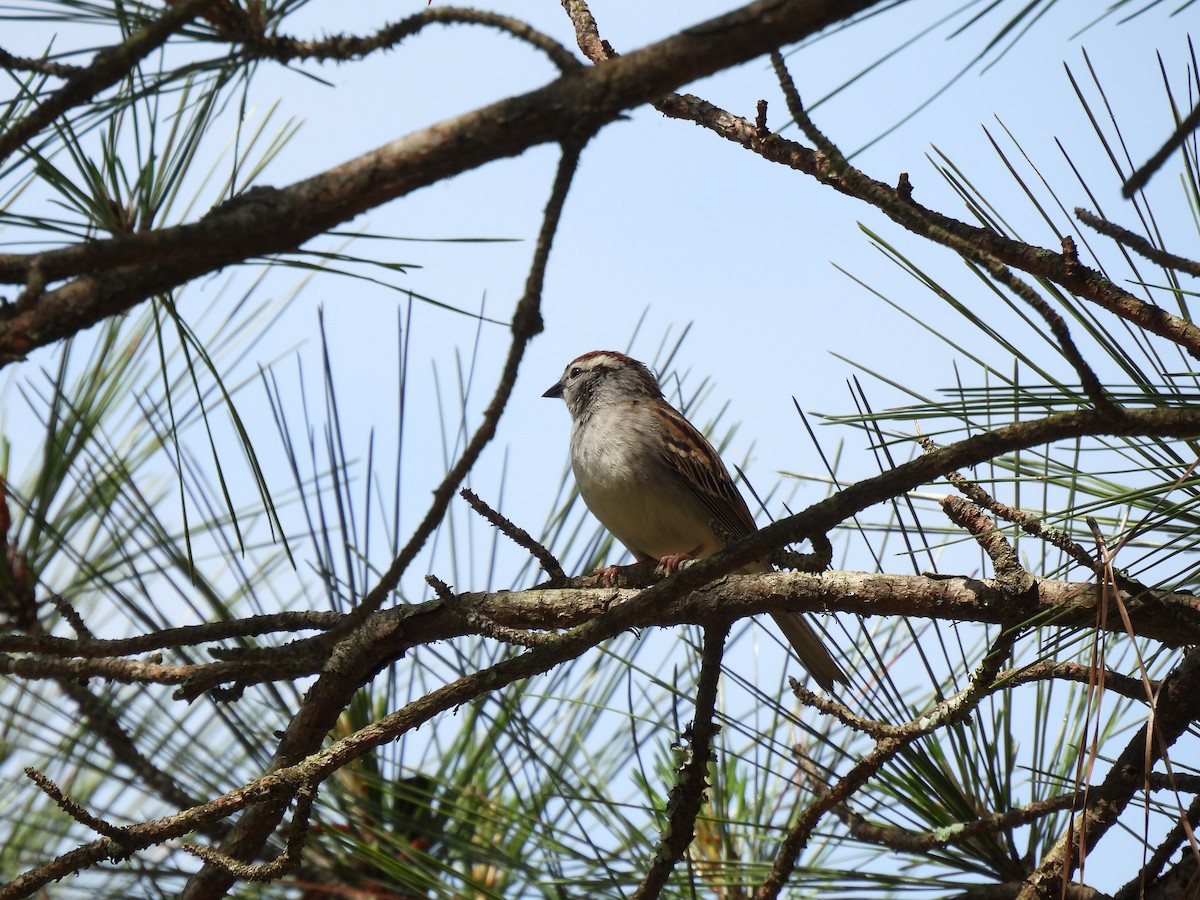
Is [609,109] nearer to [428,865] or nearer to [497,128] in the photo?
[497,128]

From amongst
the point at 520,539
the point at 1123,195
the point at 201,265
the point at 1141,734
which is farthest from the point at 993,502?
the point at 201,265

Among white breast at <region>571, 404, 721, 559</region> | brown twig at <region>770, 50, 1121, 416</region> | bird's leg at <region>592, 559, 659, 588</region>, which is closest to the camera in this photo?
brown twig at <region>770, 50, 1121, 416</region>

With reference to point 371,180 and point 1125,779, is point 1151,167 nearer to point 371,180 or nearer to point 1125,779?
point 371,180

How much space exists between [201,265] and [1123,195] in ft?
3.06

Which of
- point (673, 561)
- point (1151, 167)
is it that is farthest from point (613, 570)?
point (1151, 167)

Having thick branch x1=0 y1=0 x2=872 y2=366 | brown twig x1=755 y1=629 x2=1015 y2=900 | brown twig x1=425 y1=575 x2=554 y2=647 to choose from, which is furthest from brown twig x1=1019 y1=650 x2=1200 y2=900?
thick branch x1=0 y1=0 x2=872 y2=366

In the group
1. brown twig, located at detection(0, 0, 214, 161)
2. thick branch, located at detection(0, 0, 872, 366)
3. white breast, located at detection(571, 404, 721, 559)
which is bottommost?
thick branch, located at detection(0, 0, 872, 366)

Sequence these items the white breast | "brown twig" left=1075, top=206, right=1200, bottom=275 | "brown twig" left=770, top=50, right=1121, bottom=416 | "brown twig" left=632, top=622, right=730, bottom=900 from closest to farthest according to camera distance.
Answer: "brown twig" left=770, top=50, right=1121, bottom=416
"brown twig" left=1075, top=206, right=1200, bottom=275
"brown twig" left=632, top=622, right=730, bottom=900
the white breast

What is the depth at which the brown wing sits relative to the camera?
4.76 metres

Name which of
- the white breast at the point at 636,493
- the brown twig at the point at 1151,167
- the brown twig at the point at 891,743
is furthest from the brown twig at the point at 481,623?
the white breast at the point at 636,493

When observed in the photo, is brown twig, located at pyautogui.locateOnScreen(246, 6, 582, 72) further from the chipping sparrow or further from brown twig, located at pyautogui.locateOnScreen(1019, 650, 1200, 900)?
the chipping sparrow

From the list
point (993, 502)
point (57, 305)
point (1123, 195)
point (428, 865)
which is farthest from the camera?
point (428, 865)

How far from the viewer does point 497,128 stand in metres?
1.30

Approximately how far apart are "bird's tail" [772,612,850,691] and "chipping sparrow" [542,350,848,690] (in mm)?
528
